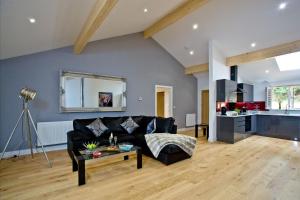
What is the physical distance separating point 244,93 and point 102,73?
540cm

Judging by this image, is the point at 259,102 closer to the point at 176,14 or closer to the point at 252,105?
the point at 252,105

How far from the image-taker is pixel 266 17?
419cm

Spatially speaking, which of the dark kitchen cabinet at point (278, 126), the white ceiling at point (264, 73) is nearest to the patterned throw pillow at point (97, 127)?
the white ceiling at point (264, 73)

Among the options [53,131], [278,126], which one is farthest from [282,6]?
[53,131]

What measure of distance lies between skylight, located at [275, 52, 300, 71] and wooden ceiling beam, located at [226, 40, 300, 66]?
1060mm

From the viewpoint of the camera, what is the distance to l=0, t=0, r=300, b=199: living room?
99.9 inches

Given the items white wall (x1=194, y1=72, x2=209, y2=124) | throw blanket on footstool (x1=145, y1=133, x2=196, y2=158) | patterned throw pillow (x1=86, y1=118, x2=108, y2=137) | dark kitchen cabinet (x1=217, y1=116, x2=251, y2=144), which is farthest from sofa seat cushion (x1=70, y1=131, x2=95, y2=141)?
white wall (x1=194, y1=72, x2=209, y2=124)

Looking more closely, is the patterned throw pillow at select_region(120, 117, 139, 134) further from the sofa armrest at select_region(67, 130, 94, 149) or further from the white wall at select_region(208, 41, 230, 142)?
the white wall at select_region(208, 41, 230, 142)

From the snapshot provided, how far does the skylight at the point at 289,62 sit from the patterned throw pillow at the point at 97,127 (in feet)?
20.5

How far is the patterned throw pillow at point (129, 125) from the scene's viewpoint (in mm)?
4438

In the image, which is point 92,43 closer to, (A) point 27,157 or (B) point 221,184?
(A) point 27,157

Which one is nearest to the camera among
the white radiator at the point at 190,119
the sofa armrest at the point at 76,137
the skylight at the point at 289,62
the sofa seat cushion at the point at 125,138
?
the sofa armrest at the point at 76,137

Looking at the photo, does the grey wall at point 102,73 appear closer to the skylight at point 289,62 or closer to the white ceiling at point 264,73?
the white ceiling at point 264,73

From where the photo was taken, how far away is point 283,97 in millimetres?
6582
